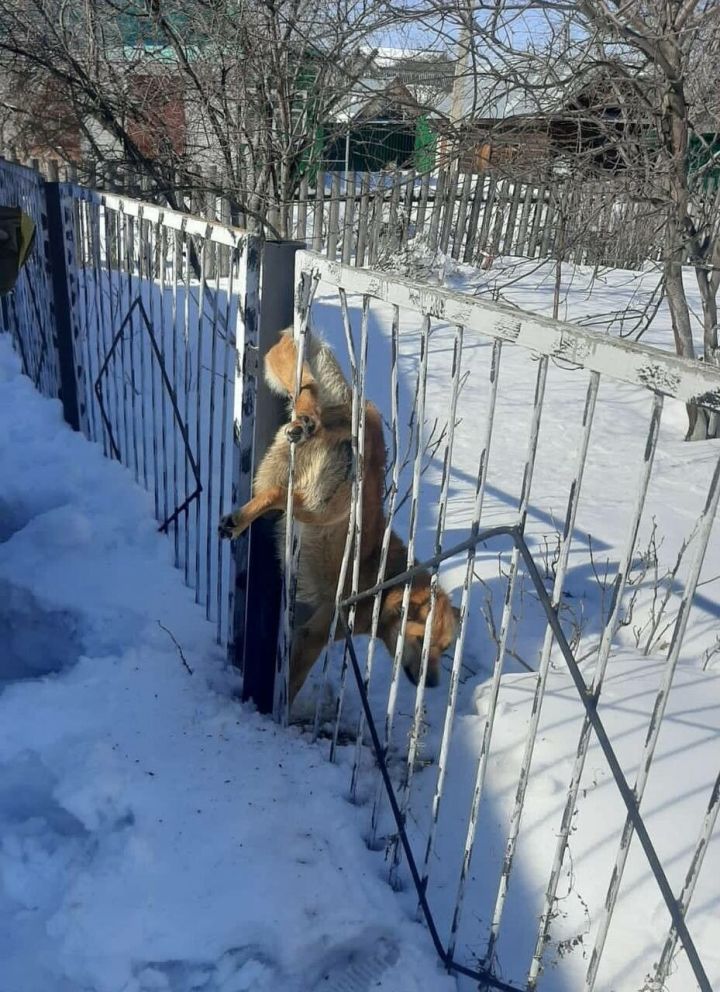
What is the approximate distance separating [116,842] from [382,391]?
4.95 m

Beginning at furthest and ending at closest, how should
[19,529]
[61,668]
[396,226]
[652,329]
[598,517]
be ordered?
1. [396,226]
2. [652,329]
3. [598,517]
4. [19,529]
5. [61,668]

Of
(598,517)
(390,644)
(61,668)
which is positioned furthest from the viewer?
(598,517)

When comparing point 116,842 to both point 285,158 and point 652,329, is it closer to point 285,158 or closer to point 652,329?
point 285,158

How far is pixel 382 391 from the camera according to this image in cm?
688


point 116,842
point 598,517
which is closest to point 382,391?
point 598,517

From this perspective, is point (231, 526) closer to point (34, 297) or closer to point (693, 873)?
point (693, 873)

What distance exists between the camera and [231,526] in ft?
8.82

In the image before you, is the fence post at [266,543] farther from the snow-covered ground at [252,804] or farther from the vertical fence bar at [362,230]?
the vertical fence bar at [362,230]

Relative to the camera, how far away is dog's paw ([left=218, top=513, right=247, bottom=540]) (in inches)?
106

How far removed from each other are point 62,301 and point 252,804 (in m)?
3.95

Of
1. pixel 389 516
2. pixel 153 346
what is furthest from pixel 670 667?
pixel 153 346

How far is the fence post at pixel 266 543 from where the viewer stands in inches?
99.9

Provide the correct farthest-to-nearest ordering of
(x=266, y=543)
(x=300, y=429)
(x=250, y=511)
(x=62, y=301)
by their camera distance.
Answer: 1. (x=62, y=301)
2. (x=266, y=543)
3. (x=250, y=511)
4. (x=300, y=429)

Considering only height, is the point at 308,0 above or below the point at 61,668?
above
